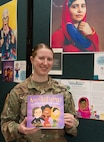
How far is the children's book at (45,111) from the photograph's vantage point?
5.36 feet

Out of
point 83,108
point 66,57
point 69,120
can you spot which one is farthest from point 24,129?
point 66,57

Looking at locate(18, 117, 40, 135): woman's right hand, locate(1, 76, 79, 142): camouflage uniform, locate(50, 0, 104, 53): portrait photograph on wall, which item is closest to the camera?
locate(18, 117, 40, 135): woman's right hand

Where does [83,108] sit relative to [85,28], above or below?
below

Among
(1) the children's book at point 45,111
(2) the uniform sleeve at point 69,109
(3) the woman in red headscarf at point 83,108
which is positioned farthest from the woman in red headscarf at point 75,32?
(1) the children's book at point 45,111

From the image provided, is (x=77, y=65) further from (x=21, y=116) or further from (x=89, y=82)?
(x=21, y=116)

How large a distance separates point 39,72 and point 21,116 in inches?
11.7

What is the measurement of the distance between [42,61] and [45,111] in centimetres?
30

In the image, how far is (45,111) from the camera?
1.64 metres

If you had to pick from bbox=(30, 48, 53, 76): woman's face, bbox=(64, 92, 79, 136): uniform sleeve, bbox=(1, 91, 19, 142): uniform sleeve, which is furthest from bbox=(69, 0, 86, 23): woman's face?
bbox=(1, 91, 19, 142): uniform sleeve

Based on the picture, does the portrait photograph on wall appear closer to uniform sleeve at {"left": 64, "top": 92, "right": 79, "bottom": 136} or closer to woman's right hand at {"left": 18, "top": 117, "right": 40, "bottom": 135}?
uniform sleeve at {"left": 64, "top": 92, "right": 79, "bottom": 136}

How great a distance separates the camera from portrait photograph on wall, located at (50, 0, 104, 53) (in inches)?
79.7

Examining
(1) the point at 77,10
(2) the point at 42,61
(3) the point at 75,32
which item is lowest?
(2) the point at 42,61

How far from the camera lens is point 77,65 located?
2.16 meters

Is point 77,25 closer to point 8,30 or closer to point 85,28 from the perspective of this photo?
point 85,28
